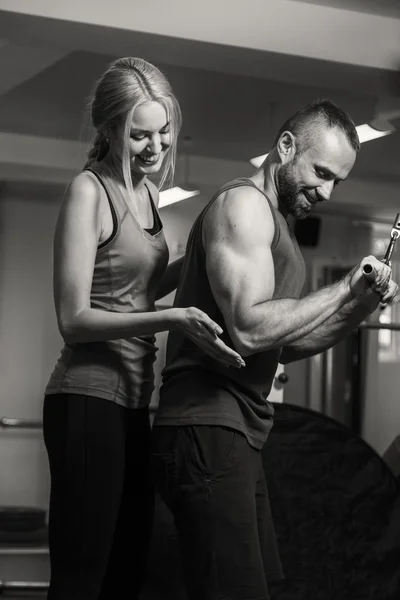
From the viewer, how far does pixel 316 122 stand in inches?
64.7

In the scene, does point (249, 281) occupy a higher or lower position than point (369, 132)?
lower

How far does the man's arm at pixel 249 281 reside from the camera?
1.45 meters

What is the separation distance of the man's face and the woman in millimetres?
232

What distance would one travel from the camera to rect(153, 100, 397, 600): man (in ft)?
4.78

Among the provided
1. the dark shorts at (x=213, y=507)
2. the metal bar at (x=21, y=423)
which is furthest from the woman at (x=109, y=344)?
the metal bar at (x=21, y=423)

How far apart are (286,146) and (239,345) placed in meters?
0.43

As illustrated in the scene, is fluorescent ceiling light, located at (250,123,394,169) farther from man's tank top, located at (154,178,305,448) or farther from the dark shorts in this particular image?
the dark shorts

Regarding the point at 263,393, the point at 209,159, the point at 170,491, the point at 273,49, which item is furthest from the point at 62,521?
the point at 209,159

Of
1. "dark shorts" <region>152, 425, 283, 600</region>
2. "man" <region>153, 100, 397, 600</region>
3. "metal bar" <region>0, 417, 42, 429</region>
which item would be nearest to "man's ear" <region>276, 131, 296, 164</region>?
"man" <region>153, 100, 397, 600</region>

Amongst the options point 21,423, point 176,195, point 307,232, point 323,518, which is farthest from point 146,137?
point 307,232

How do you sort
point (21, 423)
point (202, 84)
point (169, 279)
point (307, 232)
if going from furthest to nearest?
point (307, 232)
point (21, 423)
point (202, 84)
point (169, 279)

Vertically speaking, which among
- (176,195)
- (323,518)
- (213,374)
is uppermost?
(176,195)

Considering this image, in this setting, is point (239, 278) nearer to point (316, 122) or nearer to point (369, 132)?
point (316, 122)

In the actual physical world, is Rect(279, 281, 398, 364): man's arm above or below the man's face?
below
